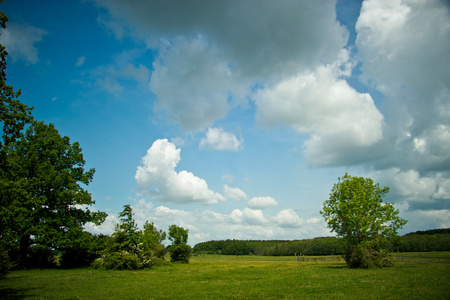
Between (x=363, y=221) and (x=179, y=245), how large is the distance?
5198 centimetres

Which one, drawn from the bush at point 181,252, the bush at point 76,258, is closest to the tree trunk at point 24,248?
the bush at point 76,258

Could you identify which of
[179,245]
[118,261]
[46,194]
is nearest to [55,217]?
[46,194]

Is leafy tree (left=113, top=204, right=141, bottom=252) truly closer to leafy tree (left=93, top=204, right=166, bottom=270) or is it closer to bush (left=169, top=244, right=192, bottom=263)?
leafy tree (left=93, top=204, right=166, bottom=270)

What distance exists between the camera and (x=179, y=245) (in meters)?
74.9

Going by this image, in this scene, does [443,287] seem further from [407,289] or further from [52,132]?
[52,132]

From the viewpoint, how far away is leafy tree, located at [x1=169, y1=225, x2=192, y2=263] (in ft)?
245

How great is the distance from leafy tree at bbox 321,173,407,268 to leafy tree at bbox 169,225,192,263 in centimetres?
4506

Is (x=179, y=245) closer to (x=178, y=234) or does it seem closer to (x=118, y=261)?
(x=178, y=234)

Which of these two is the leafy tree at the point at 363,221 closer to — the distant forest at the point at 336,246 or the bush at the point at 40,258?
the distant forest at the point at 336,246

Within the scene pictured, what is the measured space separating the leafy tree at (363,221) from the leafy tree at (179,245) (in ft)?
148

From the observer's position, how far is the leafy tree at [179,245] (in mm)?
74750

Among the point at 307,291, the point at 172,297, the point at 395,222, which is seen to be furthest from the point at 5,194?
the point at 395,222

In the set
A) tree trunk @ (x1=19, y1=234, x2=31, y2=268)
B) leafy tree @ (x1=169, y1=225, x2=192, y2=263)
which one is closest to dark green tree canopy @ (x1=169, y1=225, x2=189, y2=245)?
leafy tree @ (x1=169, y1=225, x2=192, y2=263)

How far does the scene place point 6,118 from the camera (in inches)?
681
